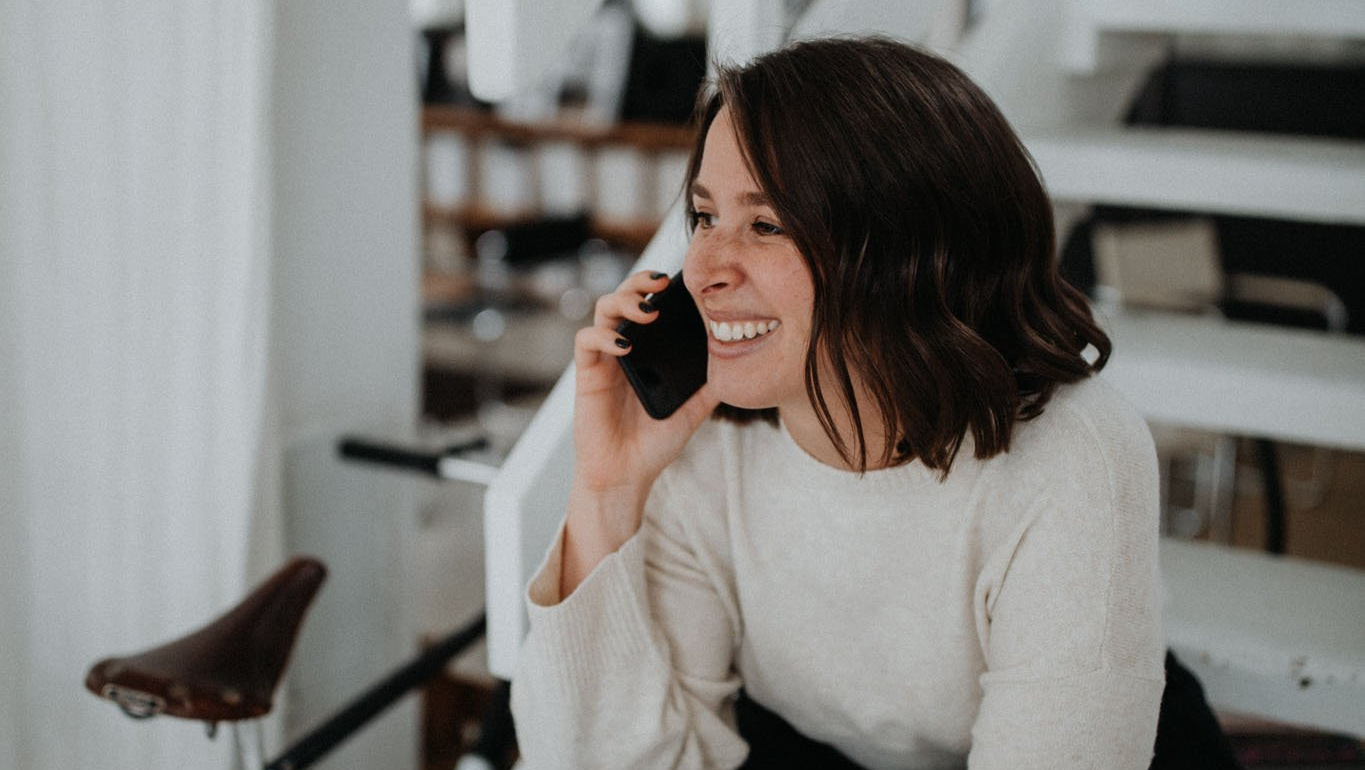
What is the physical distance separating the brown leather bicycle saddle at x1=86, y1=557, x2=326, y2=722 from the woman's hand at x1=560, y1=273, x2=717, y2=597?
0.36 metres

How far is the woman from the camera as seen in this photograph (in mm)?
968

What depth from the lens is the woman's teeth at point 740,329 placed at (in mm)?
1027

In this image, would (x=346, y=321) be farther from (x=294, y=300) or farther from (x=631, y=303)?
(x=631, y=303)

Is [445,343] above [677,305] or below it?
below

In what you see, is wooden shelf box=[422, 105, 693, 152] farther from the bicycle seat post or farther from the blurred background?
the bicycle seat post

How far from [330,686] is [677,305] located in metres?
1.25

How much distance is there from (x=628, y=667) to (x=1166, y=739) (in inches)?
19.8

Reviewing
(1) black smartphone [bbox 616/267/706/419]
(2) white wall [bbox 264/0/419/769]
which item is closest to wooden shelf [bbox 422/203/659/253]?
(2) white wall [bbox 264/0/419/769]

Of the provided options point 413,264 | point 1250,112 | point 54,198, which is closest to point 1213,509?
point 1250,112

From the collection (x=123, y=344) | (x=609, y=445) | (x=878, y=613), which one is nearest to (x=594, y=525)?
(x=609, y=445)

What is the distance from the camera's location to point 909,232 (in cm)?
97

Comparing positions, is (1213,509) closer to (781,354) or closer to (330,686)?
(330,686)

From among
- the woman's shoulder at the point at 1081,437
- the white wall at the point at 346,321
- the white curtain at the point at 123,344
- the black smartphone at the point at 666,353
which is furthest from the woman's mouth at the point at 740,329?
the white wall at the point at 346,321

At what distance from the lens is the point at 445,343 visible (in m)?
5.73
